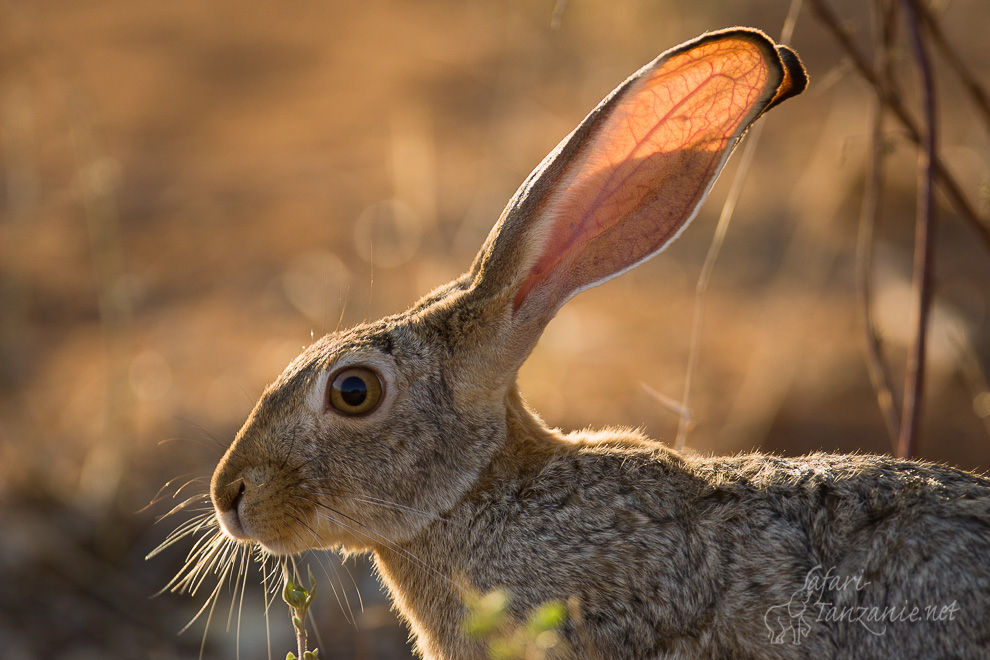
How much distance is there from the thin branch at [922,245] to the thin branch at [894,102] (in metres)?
0.08

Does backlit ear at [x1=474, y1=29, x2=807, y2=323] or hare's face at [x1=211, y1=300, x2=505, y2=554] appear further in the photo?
hare's face at [x1=211, y1=300, x2=505, y2=554]

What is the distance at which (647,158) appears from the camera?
2.89 meters

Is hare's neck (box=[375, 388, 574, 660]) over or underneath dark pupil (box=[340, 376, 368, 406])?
underneath

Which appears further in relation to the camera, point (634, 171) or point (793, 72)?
point (634, 171)

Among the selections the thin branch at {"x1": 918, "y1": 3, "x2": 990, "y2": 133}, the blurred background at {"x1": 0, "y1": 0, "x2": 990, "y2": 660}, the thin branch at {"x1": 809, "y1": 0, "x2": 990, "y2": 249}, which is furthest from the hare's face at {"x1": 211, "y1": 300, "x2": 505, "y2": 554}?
the thin branch at {"x1": 918, "y1": 3, "x2": 990, "y2": 133}

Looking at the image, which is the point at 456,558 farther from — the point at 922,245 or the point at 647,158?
the point at 922,245

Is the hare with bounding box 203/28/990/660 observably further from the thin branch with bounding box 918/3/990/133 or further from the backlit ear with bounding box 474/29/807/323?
the thin branch with bounding box 918/3/990/133

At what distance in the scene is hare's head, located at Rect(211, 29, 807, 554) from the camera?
2.89 meters

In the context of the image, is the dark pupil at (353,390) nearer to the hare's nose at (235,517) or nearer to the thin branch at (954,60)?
the hare's nose at (235,517)

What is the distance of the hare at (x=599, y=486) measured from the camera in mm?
2453

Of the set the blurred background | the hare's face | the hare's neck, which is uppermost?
the blurred background

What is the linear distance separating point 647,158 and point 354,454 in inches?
47.3

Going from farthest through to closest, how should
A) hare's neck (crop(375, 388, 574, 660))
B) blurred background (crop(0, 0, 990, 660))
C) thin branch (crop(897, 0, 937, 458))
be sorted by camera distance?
blurred background (crop(0, 0, 990, 660)) < thin branch (crop(897, 0, 937, 458)) < hare's neck (crop(375, 388, 574, 660))

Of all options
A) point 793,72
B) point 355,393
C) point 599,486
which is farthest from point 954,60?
point 355,393
